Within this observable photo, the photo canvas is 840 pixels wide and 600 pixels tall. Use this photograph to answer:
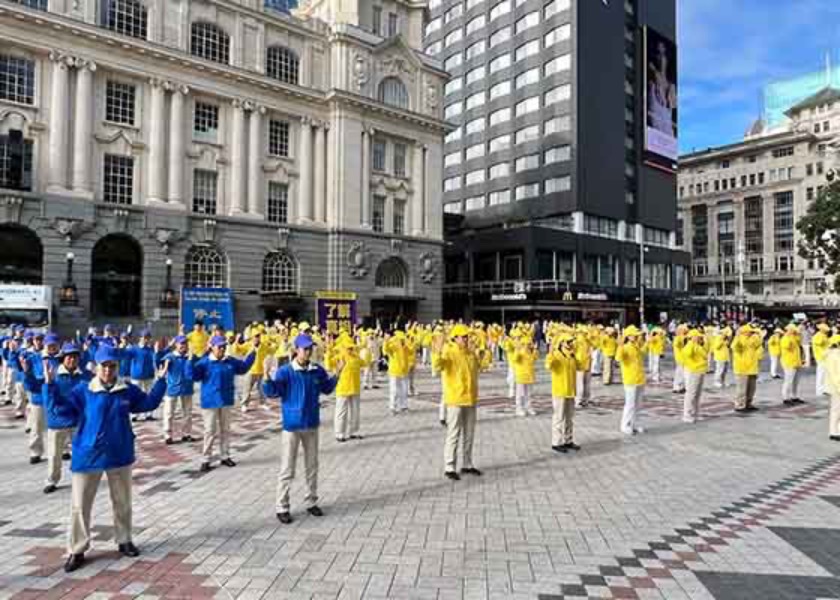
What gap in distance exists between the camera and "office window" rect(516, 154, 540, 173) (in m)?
60.2

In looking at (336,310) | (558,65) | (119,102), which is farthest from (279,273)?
(558,65)

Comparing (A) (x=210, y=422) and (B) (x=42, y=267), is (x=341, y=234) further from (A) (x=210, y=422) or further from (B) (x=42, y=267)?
(A) (x=210, y=422)

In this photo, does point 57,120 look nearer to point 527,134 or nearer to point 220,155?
point 220,155

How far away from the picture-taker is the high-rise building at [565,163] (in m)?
54.5

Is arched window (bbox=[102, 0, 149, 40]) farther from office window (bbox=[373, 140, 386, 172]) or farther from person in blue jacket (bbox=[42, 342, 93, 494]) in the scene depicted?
person in blue jacket (bbox=[42, 342, 93, 494])

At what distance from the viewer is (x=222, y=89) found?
115 ft

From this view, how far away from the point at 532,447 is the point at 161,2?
113 ft

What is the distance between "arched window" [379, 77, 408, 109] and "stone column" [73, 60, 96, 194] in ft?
61.3

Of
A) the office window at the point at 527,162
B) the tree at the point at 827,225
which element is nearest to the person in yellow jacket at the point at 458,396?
the tree at the point at 827,225

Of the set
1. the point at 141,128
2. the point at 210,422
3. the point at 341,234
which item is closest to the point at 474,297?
the point at 341,234

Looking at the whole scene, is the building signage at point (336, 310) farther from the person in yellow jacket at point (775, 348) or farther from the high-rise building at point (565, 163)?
the high-rise building at point (565, 163)

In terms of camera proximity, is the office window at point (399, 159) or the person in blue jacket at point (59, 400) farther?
the office window at point (399, 159)

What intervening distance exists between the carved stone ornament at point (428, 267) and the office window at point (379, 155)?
7.24 meters

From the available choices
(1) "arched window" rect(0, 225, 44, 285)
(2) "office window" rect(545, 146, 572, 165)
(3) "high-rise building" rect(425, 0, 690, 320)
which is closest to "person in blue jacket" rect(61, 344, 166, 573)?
(1) "arched window" rect(0, 225, 44, 285)
